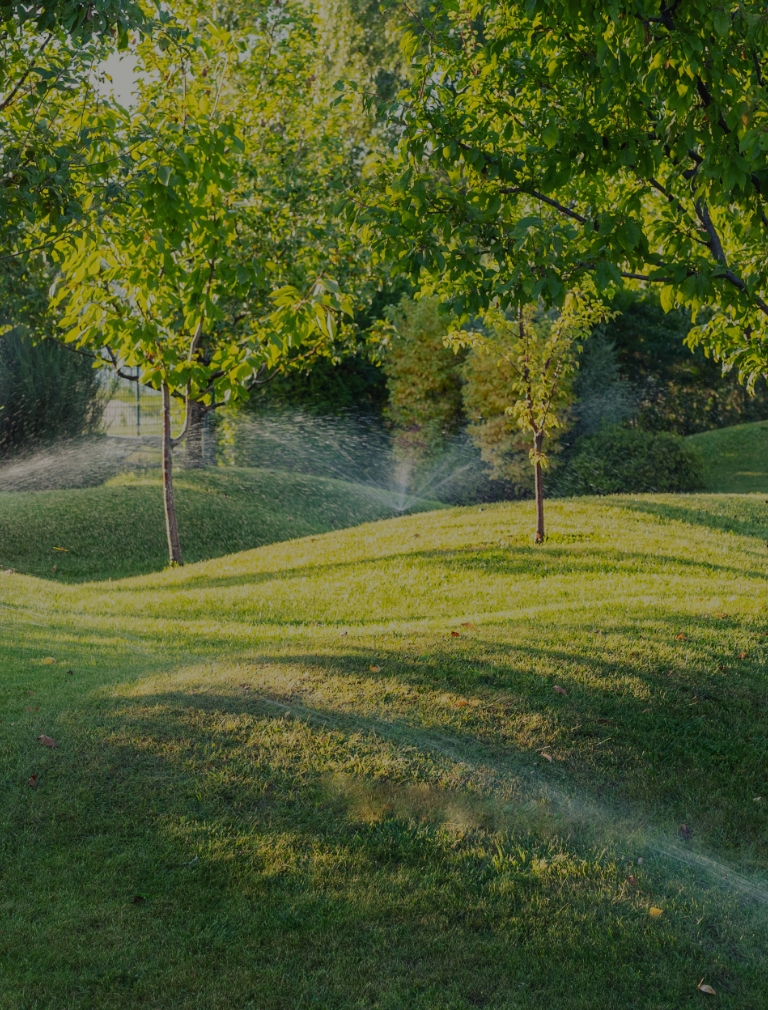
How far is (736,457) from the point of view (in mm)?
25000

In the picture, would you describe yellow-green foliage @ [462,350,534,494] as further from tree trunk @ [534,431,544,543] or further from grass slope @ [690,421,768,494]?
tree trunk @ [534,431,544,543]

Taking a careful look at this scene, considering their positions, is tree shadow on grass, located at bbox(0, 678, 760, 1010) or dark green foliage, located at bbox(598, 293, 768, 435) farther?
dark green foliage, located at bbox(598, 293, 768, 435)

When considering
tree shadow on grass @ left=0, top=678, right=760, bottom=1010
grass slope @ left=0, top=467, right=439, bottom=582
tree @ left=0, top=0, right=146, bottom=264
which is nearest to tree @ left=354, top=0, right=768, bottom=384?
tree @ left=0, top=0, right=146, bottom=264

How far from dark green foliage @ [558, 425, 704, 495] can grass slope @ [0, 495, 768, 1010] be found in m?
13.0

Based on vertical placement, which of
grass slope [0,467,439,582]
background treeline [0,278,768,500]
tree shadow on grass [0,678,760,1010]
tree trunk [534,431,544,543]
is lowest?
tree shadow on grass [0,678,760,1010]

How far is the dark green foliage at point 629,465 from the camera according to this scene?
2134 centimetres

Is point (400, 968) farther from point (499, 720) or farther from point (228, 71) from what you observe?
point (228, 71)

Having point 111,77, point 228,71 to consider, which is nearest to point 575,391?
point 228,71

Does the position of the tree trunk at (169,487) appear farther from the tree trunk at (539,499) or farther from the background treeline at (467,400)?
the background treeline at (467,400)

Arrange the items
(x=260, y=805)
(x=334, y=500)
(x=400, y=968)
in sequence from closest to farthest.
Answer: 1. (x=400, y=968)
2. (x=260, y=805)
3. (x=334, y=500)

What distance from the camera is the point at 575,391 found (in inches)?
960

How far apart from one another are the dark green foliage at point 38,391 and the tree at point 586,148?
1618 cm

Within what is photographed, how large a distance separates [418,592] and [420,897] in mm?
6317

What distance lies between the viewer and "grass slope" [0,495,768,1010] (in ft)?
12.5
